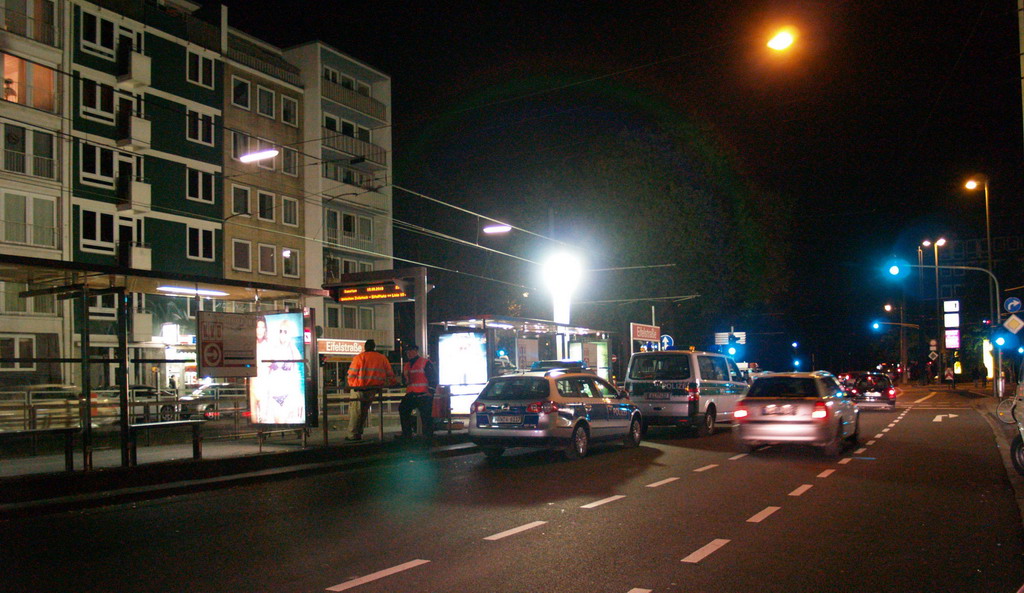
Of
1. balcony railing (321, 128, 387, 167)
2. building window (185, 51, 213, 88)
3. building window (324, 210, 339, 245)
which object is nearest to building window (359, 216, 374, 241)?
building window (324, 210, 339, 245)

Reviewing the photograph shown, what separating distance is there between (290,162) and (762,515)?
38426 mm

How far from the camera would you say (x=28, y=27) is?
103ft

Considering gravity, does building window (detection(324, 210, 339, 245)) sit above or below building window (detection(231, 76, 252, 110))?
below

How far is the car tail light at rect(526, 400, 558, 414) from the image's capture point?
1411 cm

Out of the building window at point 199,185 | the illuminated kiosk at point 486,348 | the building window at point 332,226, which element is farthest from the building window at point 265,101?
the illuminated kiosk at point 486,348

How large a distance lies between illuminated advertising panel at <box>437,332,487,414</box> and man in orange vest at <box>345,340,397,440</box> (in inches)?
233

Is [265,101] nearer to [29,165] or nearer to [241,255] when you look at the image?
[241,255]

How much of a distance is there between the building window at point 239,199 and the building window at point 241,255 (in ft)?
4.96

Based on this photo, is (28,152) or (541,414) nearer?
(541,414)

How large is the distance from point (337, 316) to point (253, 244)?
25.6 ft

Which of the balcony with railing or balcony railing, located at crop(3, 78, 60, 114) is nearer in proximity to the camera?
balcony railing, located at crop(3, 78, 60, 114)

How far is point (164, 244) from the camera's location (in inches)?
1443

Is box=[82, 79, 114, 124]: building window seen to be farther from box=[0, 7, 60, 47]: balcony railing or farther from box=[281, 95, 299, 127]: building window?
box=[281, 95, 299, 127]: building window

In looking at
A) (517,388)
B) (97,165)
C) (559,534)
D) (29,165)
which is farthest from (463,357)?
(97,165)
